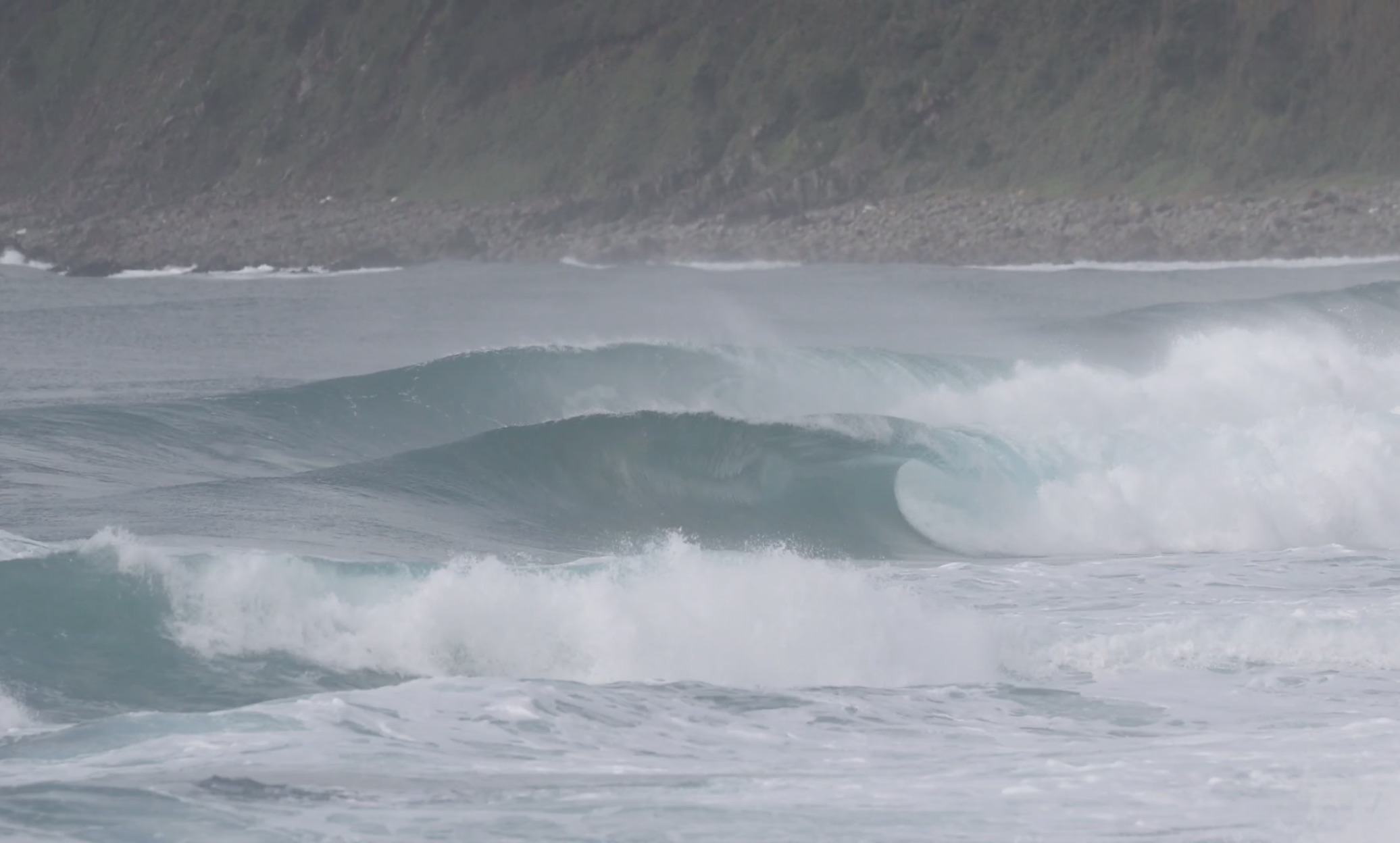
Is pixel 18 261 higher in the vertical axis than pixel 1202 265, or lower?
higher

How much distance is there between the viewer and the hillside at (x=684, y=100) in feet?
185

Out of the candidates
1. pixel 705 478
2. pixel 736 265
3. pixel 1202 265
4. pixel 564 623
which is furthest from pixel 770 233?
pixel 564 623

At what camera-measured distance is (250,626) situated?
26.8ft

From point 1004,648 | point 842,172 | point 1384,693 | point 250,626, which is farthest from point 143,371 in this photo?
point 842,172

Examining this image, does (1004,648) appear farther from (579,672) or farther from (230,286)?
(230,286)

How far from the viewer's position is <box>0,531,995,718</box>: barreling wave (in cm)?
789

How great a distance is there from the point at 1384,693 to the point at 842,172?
169ft

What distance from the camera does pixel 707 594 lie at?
28.3 ft

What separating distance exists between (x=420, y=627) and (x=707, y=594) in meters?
1.38

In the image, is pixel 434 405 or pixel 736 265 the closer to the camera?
pixel 434 405

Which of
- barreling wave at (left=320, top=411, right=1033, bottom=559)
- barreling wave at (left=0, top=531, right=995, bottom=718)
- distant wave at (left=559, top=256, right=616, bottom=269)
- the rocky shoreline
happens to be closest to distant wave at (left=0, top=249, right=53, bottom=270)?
the rocky shoreline

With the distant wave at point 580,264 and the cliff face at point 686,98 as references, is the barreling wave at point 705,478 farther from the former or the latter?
the cliff face at point 686,98

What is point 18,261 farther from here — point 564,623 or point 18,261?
point 564,623

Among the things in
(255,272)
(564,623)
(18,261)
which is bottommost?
(564,623)
